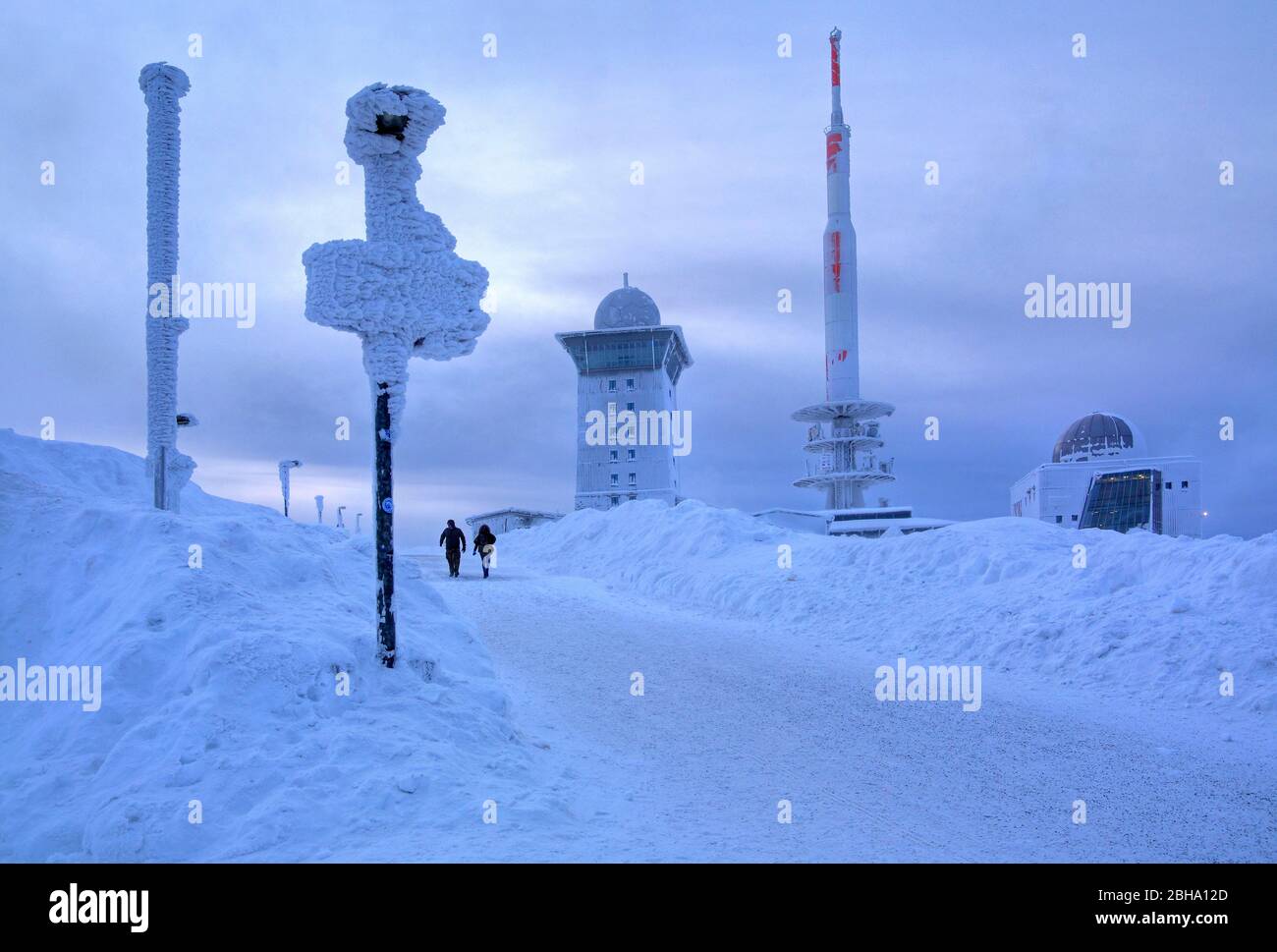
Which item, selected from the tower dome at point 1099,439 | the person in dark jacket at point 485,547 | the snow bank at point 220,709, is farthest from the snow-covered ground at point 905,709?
the tower dome at point 1099,439

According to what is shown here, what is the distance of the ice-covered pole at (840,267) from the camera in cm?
5306

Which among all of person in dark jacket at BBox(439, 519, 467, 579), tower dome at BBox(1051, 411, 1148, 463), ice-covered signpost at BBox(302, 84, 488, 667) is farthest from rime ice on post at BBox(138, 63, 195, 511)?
tower dome at BBox(1051, 411, 1148, 463)

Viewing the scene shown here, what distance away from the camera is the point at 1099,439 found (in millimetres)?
59031

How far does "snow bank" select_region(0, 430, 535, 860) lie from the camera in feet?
20.9

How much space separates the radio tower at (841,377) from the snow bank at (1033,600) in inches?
1184

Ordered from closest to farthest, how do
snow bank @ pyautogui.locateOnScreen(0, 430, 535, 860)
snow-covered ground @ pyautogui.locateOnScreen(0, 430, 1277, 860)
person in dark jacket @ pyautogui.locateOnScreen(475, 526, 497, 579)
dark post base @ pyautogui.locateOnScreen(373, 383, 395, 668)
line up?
snow bank @ pyautogui.locateOnScreen(0, 430, 535, 860)
snow-covered ground @ pyautogui.locateOnScreen(0, 430, 1277, 860)
dark post base @ pyautogui.locateOnScreen(373, 383, 395, 668)
person in dark jacket @ pyautogui.locateOnScreen(475, 526, 497, 579)

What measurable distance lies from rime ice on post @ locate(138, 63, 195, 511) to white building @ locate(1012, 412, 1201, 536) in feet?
177
